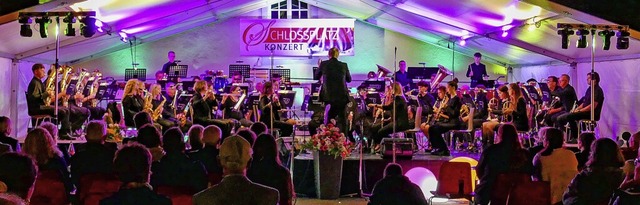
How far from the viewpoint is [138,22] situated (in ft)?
64.1

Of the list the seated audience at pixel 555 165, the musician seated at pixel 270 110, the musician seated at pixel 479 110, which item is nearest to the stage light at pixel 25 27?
the musician seated at pixel 270 110

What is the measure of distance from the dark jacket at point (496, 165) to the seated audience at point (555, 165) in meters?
0.13

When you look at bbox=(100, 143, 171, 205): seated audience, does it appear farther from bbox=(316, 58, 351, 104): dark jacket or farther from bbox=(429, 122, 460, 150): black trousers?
bbox=(429, 122, 460, 150): black trousers

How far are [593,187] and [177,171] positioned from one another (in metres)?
3.58

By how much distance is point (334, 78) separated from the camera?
476 inches

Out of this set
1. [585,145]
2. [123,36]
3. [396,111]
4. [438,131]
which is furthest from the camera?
[123,36]

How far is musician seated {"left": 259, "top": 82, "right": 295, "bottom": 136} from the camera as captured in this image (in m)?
14.1

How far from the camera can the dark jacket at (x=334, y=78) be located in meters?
12.1

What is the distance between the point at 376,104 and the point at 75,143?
5676 millimetres

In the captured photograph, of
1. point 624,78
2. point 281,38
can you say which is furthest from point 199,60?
point 624,78

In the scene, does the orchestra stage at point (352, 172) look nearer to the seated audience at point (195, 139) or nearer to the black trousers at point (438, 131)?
the black trousers at point (438, 131)

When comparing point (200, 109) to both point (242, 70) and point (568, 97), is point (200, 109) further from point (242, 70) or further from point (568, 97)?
point (568, 97)

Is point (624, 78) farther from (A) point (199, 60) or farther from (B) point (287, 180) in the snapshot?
(A) point (199, 60)

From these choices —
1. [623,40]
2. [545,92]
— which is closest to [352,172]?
[623,40]
